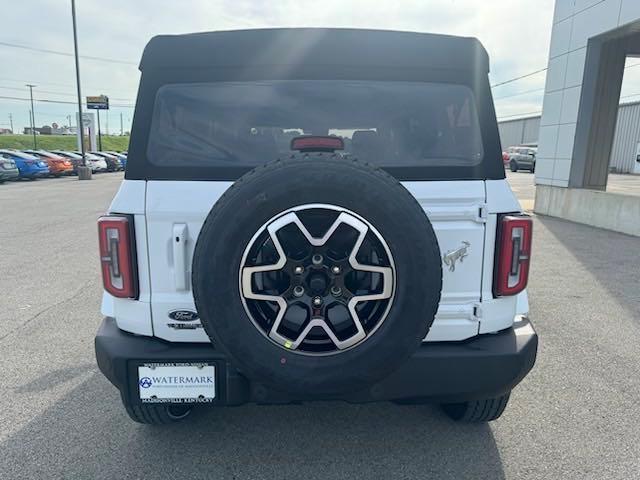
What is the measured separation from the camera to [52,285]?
5.53 m

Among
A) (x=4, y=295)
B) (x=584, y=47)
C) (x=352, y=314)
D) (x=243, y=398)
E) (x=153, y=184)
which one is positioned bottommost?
(x=4, y=295)

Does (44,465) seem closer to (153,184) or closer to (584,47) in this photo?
(153,184)

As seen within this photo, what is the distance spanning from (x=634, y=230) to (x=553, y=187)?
2.57m

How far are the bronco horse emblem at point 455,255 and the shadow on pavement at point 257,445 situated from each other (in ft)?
3.58

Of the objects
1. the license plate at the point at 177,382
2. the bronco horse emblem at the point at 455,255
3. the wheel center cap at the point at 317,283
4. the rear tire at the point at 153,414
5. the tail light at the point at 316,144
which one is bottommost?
the rear tire at the point at 153,414

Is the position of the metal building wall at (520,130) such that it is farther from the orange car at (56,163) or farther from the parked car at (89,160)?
the orange car at (56,163)

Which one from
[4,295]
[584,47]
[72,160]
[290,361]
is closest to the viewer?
[290,361]

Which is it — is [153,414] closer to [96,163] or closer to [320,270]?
[320,270]

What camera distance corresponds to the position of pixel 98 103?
112 feet

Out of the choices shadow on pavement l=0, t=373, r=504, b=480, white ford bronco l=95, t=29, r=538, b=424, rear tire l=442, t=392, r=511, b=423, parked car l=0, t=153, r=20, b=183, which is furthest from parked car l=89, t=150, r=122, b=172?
rear tire l=442, t=392, r=511, b=423

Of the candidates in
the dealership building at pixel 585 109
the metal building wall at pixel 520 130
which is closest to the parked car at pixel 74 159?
the dealership building at pixel 585 109

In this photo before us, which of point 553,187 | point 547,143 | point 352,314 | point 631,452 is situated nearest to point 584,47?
point 547,143

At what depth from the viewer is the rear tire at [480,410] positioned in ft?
8.34

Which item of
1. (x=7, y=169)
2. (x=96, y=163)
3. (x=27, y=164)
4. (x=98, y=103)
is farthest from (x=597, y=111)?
(x=98, y=103)
